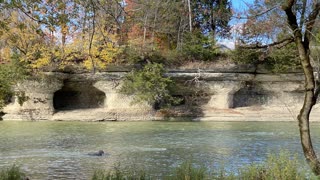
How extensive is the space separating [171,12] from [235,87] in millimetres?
7054

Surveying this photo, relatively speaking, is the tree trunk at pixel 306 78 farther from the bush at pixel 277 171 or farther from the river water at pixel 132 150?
the river water at pixel 132 150

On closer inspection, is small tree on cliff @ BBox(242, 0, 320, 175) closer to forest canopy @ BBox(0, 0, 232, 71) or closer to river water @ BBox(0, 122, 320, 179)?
river water @ BBox(0, 122, 320, 179)

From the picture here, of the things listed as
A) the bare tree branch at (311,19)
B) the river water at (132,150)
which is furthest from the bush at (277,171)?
the river water at (132,150)

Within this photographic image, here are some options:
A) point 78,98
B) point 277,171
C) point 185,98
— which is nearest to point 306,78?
point 277,171

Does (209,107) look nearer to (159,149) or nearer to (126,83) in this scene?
(126,83)

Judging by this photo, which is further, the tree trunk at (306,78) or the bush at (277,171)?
the tree trunk at (306,78)

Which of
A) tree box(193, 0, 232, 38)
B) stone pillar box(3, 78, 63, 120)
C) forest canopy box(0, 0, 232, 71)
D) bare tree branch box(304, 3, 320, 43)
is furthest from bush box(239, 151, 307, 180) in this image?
tree box(193, 0, 232, 38)

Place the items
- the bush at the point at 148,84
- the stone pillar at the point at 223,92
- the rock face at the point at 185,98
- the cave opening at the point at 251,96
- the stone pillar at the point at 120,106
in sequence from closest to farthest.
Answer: the rock face at the point at 185,98, the stone pillar at the point at 120,106, the bush at the point at 148,84, the stone pillar at the point at 223,92, the cave opening at the point at 251,96

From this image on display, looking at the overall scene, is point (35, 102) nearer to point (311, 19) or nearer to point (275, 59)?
point (275, 59)

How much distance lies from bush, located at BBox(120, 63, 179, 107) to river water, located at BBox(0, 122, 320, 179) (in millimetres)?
9426

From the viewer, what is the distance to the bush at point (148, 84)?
2772 centimetres

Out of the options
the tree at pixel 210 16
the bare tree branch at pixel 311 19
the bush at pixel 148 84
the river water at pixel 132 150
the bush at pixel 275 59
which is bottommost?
the river water at pixel 132 150

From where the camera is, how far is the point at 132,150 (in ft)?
42.2

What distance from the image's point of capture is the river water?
386 inches
